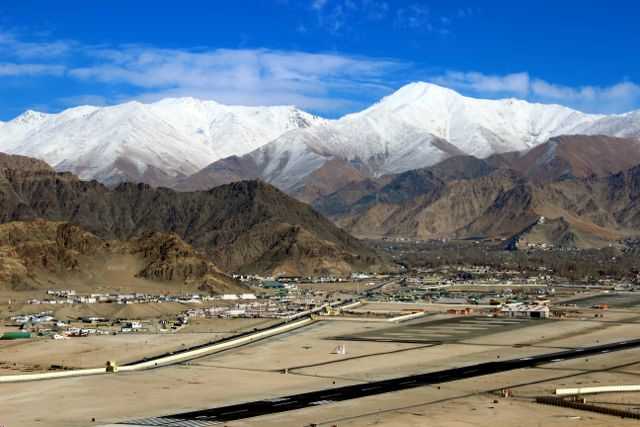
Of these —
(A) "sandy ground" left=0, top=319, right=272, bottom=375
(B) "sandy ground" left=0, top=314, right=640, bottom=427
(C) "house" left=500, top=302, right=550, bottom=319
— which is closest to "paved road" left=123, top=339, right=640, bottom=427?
(B) "sandy ground" left=0, top=314, right=640, bottom=427

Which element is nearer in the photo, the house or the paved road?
the paved road

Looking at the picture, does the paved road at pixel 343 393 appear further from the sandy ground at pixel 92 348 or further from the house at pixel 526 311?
the house at pixel 526 311

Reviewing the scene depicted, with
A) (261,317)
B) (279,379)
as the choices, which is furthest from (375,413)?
(261,317)

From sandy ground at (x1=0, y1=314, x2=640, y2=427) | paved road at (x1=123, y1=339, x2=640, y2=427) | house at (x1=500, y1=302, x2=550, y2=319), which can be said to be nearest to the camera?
paved road at (x1=123, y1=339, x2=640, y2=427)

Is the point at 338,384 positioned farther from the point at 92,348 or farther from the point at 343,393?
the point at 92,348

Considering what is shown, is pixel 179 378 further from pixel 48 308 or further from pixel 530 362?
pixel 48 308

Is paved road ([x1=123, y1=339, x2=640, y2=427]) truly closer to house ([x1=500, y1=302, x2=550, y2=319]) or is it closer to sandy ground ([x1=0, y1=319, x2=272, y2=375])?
sandy ground ([x1=0, y1=319, x2=272, y2=375])

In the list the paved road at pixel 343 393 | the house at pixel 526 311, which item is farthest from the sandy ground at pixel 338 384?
the house at pixel 526 311

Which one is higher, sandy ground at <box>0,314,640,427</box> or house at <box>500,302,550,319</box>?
house at <box>500,302,550,319</box>

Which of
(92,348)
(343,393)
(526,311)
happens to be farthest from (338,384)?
(526,311)
